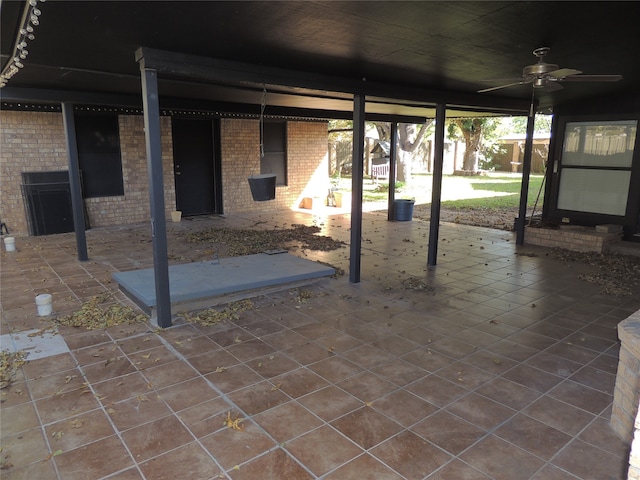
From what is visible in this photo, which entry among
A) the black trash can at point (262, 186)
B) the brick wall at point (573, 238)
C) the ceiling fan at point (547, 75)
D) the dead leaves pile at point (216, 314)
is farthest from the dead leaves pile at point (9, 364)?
the brick wall at point (573, 238)

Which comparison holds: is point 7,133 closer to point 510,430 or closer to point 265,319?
point 265,319

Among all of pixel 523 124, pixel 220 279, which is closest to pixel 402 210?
Result: pixel 220 279

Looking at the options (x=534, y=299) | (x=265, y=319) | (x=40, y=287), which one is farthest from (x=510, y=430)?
(x=40, y=287)

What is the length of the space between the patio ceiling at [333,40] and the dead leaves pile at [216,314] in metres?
2.49

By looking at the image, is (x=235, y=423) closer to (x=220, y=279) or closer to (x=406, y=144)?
(x=220, y=279)

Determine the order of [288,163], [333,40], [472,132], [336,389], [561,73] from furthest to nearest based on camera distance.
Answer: [472,132] < [288,163] < [561,73] < [333,40] < [336,389]

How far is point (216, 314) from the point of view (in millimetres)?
4551

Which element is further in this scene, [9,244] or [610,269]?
[9,244]

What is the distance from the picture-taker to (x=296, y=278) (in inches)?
214

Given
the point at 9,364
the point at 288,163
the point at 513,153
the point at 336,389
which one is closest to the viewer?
the point at 336,389

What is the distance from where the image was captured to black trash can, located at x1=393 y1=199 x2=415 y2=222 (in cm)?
1062

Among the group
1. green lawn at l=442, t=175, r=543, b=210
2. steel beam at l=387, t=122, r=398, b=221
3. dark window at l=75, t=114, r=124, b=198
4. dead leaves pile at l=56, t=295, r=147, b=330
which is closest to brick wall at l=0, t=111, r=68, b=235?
dark window at l=75, t=114, r=124, b=198

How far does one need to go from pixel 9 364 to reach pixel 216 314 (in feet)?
5.83

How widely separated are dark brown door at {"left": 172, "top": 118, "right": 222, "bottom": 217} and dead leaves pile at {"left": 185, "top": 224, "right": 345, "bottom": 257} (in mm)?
1999
